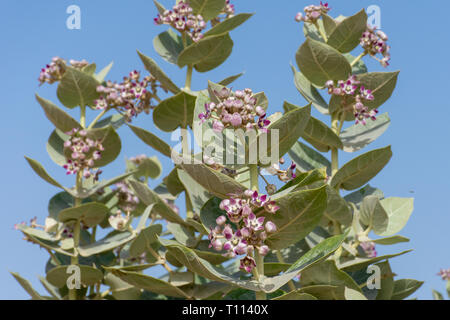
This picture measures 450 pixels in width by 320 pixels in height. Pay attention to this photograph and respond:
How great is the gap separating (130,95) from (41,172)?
3.45 ft

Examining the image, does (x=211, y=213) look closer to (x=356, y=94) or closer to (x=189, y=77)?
(x=356, y=94)

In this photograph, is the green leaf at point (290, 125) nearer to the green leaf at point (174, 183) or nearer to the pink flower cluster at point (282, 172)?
the pink flower cluster at point (282, 172)

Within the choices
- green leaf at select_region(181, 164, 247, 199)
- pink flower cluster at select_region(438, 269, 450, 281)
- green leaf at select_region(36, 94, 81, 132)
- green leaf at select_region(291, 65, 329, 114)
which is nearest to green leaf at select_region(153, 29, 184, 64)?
green leaf at select_region(36, 94, 81, 132)

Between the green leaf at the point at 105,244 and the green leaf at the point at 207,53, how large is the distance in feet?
5.37

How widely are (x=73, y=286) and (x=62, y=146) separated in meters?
1.38

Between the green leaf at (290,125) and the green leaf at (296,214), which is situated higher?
the green leaf at (290,125)

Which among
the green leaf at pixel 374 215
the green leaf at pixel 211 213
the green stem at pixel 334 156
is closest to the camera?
the green leaf at pixel 211 213

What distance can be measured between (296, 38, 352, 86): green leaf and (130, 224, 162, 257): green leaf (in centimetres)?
180

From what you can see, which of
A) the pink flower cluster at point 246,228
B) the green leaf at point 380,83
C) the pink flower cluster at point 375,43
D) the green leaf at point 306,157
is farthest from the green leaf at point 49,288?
the pink flower cluster at point 375,43

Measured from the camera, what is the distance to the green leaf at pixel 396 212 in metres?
4.62

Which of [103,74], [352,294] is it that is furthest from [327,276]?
[103,74]

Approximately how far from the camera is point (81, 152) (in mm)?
5176
